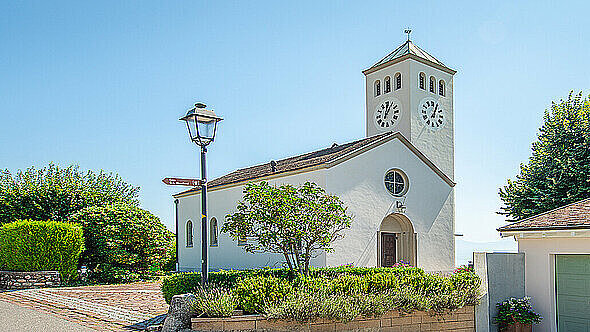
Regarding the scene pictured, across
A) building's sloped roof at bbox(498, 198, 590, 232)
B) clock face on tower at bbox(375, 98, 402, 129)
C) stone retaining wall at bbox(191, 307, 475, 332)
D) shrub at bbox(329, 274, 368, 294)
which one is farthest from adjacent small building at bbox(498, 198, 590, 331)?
clock face on tower at bbox(375, 98, 402, 129)

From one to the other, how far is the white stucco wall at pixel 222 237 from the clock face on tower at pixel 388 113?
331 inches

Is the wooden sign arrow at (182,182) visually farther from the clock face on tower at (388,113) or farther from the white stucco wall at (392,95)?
the clock face on tower at (388,113)

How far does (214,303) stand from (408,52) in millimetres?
19867

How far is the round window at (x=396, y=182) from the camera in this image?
21406 millimetres

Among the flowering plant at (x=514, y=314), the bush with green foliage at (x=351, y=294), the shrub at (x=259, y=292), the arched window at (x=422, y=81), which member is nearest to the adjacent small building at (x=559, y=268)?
the flowering plant at (x=514, y=314)

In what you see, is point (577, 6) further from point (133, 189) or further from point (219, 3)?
point (133, 189)

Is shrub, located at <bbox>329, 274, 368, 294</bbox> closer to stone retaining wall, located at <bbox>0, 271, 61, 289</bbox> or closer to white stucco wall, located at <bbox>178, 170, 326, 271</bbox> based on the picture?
white stucco wall, located at <bbox>178, 170, 326, 271</bbox>

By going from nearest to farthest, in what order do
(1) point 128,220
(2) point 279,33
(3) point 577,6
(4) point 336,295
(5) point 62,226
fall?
(4) point 336,295 → (3) point 577,6 → (2) point 279,33 → (5) point 62,226 → (1) point 128,220

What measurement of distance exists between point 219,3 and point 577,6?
9.22m

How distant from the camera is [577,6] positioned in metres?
13.3

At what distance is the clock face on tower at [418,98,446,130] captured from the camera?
26.4m

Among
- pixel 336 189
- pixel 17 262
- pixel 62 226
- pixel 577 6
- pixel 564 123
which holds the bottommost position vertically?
pixel 17 262

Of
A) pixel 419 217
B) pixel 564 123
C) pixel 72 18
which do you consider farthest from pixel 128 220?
pixel 564 123

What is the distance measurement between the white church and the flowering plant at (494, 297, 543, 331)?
792cm
